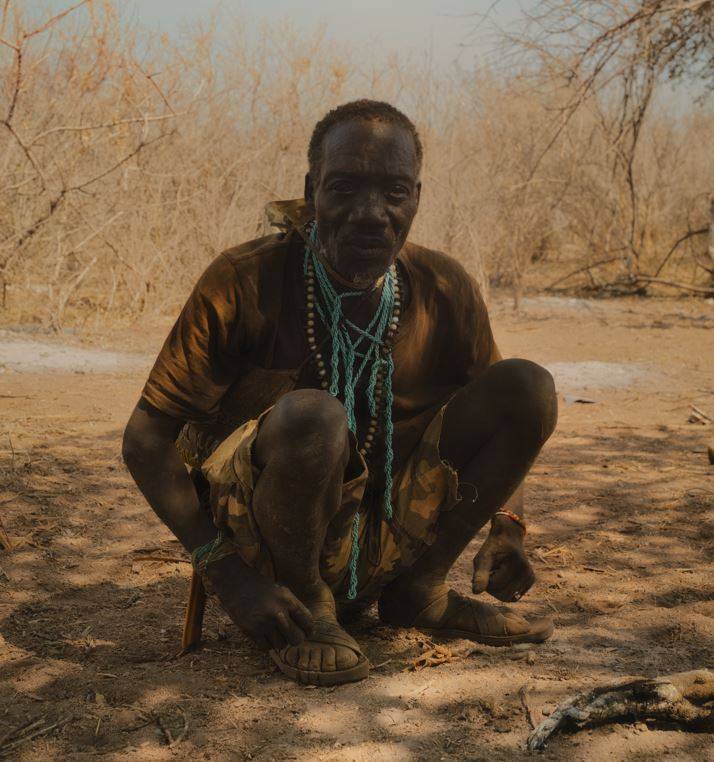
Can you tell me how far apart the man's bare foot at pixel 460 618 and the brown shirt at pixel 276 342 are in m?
0.36

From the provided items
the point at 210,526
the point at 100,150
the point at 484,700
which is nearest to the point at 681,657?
the point at 484,700

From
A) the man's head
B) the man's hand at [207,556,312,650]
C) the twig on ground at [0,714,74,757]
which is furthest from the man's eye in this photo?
the twig on ground at [0,714,74,757]

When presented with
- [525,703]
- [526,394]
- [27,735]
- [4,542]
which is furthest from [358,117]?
[4,542]

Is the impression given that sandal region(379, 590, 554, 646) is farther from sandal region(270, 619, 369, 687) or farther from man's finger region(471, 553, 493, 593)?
sandal region(270, 619, 369, 687)

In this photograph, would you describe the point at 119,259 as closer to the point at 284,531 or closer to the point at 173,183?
the point at 173,183

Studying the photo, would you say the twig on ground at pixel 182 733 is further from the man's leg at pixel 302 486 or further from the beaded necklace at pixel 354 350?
the beaded necklace at pixel 354 350

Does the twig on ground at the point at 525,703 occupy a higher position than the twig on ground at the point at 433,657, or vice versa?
the twig on ground at the point at 525,703

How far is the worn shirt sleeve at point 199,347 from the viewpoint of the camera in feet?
7.08

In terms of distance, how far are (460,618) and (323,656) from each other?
463 millimetres

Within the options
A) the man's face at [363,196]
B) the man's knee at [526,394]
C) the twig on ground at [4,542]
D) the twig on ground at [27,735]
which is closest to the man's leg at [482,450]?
the man's knee at [526,394]

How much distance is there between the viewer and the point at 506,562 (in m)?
2.45

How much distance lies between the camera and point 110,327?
8578 mm

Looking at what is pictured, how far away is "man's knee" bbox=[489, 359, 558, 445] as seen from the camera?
2.26m

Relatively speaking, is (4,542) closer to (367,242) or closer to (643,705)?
(367,242)
